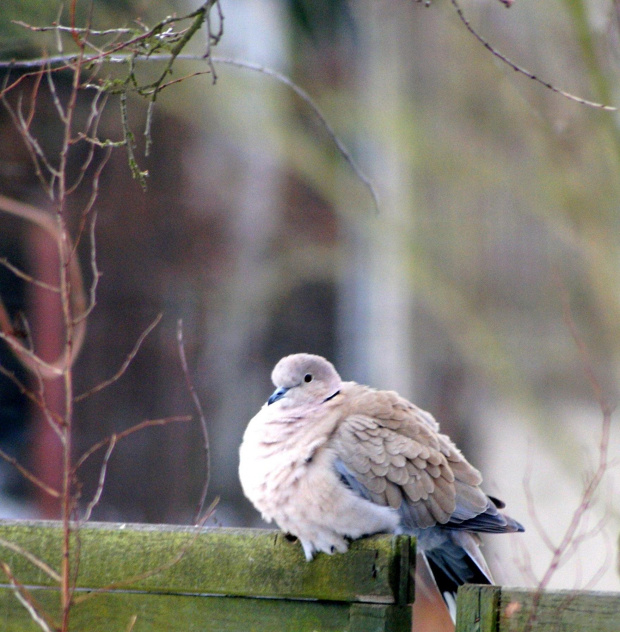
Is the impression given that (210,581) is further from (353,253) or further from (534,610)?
(353,253)

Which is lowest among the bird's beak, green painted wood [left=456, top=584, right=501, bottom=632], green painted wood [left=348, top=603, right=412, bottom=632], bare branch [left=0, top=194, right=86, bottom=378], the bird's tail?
the bird's tail

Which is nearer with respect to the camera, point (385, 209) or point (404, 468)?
point (404, 468)

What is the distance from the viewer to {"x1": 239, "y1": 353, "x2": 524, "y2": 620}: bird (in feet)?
7.45

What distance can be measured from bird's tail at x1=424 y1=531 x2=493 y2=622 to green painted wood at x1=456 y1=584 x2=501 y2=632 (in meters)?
0.81

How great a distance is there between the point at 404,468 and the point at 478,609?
77cm

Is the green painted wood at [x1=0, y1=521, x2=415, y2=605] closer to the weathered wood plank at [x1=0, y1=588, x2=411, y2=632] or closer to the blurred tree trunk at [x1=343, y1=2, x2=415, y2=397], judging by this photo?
the weathered wood plank at [x1=0, y1=588, x2=411, y2=632]

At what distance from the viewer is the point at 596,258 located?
4727 millimetres

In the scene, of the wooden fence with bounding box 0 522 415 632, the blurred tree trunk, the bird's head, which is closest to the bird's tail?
the bird's head

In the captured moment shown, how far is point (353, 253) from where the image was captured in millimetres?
6512

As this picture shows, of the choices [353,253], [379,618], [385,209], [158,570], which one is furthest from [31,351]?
[353,253]

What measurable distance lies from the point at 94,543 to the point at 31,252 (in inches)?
138

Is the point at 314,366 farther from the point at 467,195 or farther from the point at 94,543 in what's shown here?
the point at 467,195

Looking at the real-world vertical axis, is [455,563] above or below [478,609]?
below

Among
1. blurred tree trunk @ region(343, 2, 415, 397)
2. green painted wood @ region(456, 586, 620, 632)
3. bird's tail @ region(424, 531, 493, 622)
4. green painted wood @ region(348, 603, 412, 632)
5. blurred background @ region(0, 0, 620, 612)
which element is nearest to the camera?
green painted wood @ region(456, 586, 620, 632)
